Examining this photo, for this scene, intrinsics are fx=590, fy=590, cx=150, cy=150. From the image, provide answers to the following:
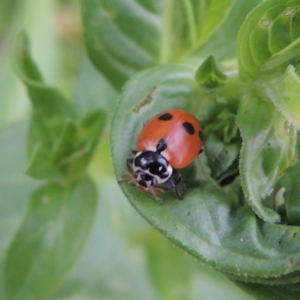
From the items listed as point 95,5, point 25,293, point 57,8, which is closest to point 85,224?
point 25,293

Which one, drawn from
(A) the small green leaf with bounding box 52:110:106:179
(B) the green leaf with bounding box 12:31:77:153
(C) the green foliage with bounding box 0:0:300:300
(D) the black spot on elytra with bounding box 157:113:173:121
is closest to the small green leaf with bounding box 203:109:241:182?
(C) the green foliage with bounding box 0:0:300:300

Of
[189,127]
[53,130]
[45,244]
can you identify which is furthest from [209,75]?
[45,244]

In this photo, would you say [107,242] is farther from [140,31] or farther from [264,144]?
[264,144]

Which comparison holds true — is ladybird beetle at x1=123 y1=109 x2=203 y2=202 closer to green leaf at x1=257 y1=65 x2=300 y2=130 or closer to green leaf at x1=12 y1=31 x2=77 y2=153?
green leaf at x1=257 y1=65 x2=300 y2=130

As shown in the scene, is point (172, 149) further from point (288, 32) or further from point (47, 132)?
point (47, 132)

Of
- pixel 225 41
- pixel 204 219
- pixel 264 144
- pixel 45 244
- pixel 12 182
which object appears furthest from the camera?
pixel 12 182

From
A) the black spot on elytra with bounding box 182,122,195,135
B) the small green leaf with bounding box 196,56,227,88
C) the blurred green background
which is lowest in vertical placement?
A: the blurred green background
